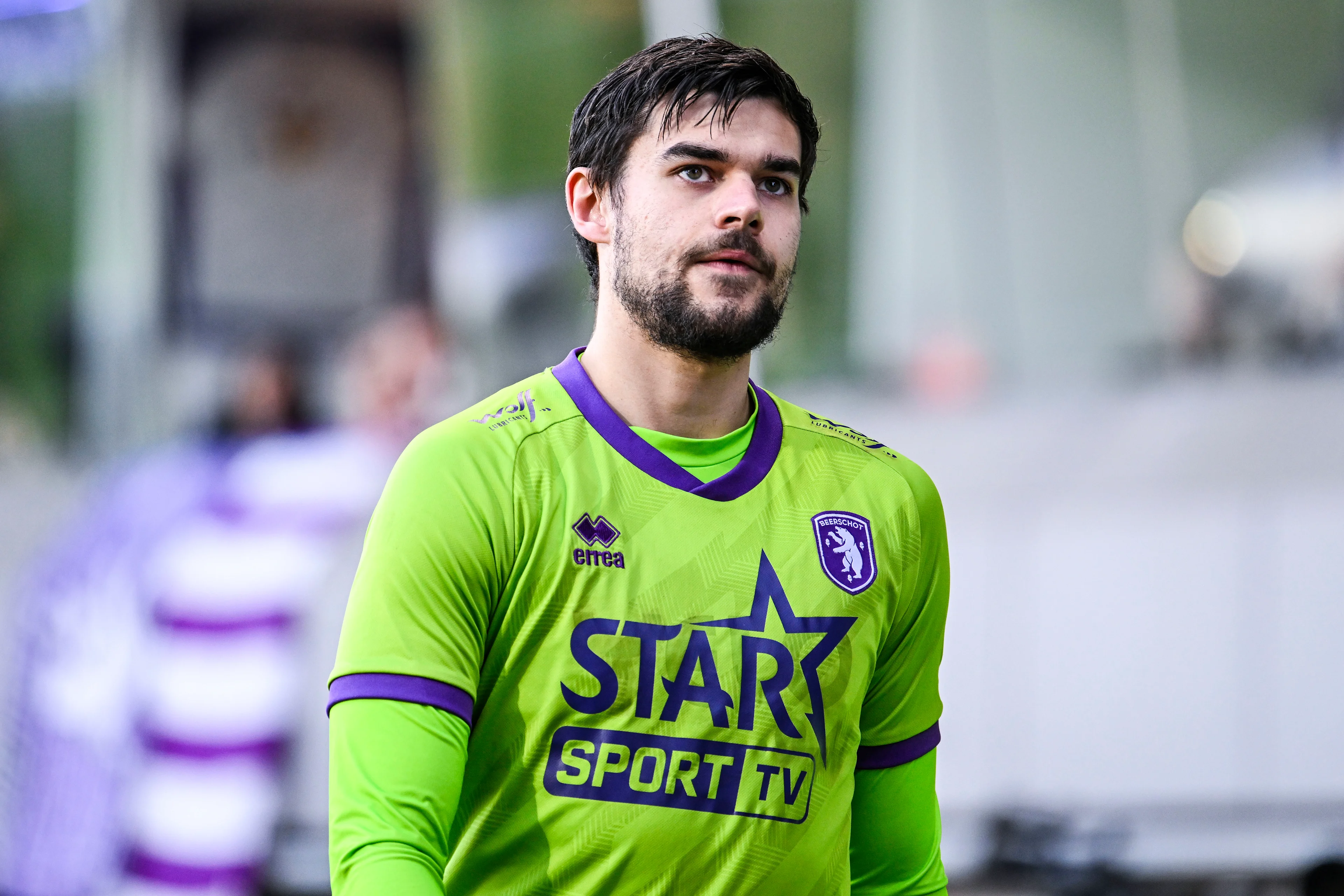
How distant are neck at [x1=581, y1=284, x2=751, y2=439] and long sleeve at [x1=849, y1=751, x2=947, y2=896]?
47cm

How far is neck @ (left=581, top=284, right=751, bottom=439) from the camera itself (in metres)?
1.60

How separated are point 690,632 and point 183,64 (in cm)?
774

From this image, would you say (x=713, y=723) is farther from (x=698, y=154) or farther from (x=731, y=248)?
(x=698, y=154)

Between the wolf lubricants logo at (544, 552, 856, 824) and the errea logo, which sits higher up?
the errea logo

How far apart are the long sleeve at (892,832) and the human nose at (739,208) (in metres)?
0.66

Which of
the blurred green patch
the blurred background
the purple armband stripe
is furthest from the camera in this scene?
the blurred green patch

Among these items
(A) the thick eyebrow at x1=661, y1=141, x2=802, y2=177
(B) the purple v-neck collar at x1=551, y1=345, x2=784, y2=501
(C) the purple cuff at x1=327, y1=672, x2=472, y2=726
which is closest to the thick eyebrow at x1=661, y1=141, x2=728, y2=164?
(A) the thick eyebrow at x1=661, y1=141, x2=802, y2=177

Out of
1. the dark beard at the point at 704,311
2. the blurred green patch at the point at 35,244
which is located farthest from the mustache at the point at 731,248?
the blurred green patch at the point at 35,244

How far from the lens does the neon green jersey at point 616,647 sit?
1407 millimetres

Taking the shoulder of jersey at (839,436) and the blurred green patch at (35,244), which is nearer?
the shoulder of jersey at (839,436)

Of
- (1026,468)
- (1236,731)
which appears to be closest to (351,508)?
(1026,468)

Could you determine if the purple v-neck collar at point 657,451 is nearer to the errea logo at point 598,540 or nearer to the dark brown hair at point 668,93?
the errea logo at point 598,540

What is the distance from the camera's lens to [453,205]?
780 centimetres

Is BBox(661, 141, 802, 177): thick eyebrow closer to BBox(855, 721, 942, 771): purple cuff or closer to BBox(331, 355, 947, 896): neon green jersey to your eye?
BBox(331, 355, 947, 896): neon green jersey
